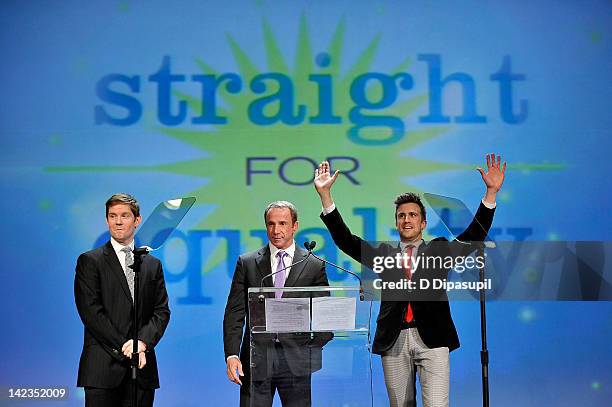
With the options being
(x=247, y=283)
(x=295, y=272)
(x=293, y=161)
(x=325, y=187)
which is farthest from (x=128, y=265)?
(x=293, y=161)

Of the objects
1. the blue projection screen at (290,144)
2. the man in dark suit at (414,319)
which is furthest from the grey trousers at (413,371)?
the blue projection screen at (290,144)

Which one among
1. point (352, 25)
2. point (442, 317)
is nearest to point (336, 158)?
point (352, 25)

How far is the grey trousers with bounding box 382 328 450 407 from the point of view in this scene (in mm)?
4586

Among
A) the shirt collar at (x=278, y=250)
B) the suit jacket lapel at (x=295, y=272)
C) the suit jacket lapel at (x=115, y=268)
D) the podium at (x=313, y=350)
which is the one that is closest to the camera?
the podium at (x=313, y=350)

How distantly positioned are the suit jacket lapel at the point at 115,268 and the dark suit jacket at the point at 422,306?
4.08ft

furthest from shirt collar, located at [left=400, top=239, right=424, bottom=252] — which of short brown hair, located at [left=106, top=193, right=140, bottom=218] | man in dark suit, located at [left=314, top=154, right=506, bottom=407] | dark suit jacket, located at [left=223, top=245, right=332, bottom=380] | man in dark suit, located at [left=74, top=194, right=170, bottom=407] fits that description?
short brown hair, located at [left=106, top=193, right=140, bottom=218]

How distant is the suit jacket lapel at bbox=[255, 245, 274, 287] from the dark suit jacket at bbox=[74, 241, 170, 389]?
59 centimetres

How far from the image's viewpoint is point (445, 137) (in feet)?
20.5

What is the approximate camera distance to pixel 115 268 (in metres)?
4.72

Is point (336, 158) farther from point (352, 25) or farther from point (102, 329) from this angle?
point (102, 329)

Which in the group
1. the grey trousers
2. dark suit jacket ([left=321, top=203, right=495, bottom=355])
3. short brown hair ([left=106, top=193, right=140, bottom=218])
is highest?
short brown hair ([left=106, top=193, right=140, bottom=218])

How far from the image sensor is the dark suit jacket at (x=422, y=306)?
4645 mm

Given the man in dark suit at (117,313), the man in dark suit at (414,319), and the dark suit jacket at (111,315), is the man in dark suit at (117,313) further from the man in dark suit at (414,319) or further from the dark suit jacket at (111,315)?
the man in dark suit at (414,319)

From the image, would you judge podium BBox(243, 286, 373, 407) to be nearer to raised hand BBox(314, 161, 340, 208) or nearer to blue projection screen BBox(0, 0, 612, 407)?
raised hand BBox(314, 161, 340, 208)
